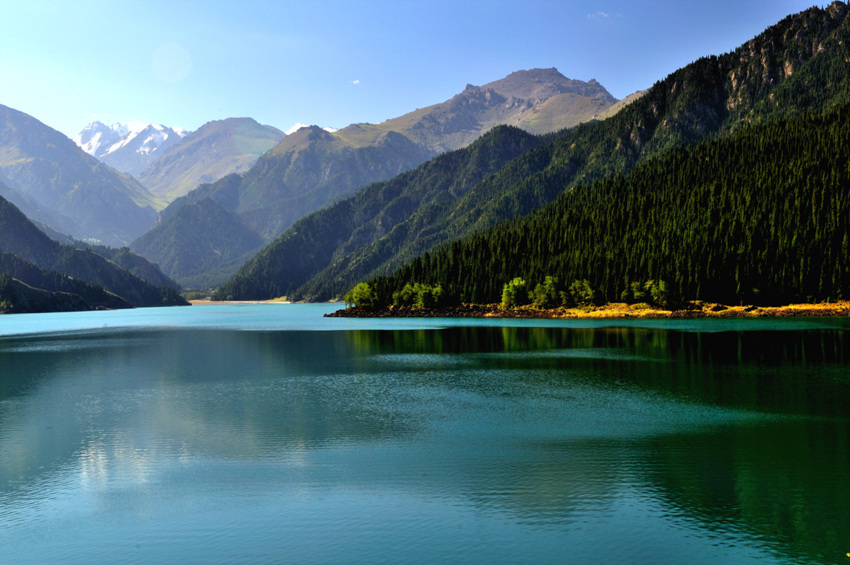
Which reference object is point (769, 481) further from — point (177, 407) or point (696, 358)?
point (696, 358)

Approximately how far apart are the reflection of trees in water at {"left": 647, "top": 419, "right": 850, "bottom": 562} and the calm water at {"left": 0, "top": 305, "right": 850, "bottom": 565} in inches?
6.1

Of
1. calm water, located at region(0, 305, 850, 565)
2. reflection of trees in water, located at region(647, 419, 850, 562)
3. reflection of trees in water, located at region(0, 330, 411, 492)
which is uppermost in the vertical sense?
reflection of trees in water, located at region(0, 330, 411, 492)

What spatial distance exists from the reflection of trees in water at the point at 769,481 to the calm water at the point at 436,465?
16 centimetres

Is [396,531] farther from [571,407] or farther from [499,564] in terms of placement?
[571,407]

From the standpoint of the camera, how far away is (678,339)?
116 meters

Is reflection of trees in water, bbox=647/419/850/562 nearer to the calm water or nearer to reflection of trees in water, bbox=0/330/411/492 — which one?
the calm water

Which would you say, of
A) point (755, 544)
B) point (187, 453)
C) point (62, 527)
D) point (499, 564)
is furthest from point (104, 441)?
point (755, 544)

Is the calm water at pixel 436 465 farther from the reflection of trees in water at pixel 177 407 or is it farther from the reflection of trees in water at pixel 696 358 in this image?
the reflection of trees in water at pixel 696 358

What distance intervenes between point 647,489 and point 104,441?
38653mm

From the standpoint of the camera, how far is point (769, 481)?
33031 millimetres

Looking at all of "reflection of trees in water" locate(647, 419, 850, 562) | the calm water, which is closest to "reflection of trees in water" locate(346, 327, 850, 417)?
the calm water

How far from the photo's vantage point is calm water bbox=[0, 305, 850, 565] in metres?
26.3

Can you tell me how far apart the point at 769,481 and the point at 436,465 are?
1861 cm

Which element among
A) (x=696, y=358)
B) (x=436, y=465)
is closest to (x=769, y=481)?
(x=436, y=465)
